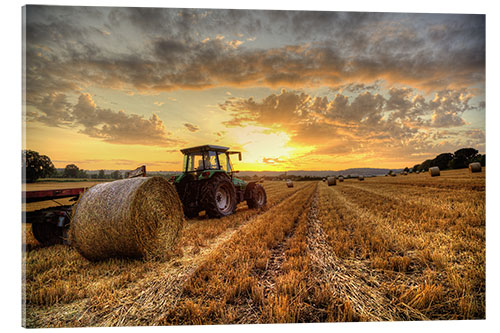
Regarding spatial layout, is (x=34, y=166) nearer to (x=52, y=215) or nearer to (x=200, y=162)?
(x=52, y=215)

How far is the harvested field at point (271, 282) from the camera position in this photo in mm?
2133

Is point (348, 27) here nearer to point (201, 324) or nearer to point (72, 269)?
point (201, 324)

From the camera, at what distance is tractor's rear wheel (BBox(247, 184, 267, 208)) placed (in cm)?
756

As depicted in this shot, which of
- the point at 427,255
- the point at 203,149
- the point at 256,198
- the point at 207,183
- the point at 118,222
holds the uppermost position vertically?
the point at 203,149

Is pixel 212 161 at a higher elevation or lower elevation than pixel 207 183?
higher

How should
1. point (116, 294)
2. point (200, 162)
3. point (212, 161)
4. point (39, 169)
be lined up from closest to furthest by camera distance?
point (116, 294), point (39, 169), point (200, 162), point (212, 161)

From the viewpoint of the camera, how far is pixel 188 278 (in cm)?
264

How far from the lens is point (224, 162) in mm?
6785

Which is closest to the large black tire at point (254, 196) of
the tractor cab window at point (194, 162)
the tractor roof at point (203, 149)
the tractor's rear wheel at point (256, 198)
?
the tractor's rear wheel at point (256, 198)

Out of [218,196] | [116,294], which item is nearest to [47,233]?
Answer: [116,294]

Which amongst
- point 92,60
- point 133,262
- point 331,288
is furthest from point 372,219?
point 92,60

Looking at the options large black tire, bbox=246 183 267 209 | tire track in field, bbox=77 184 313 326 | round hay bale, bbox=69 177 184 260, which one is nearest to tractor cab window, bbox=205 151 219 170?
large black tire, bbox=246 183 267 209

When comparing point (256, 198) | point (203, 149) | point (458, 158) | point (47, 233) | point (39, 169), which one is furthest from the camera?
point (256, 198)

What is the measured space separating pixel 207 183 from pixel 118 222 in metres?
A: 2.85
